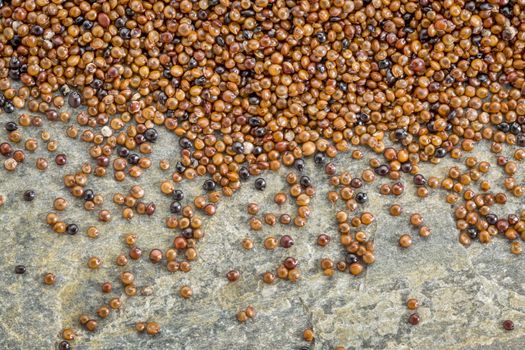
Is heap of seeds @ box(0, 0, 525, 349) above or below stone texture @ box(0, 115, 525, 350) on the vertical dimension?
above

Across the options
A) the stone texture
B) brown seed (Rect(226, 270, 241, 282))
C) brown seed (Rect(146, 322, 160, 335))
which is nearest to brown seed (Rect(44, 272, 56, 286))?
the stone texture

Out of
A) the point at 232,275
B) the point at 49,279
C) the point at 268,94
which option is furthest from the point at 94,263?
the point at 268,94

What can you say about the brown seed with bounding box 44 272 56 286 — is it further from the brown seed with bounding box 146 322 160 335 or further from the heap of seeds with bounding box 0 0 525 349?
the brown seed with bounding box 146 322 160 335

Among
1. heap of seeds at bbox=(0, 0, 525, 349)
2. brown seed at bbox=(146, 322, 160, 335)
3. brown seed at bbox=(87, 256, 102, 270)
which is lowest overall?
brown seed at bbox=(146, 322, 160, 335)

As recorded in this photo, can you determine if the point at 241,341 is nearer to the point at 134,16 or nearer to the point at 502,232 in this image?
the point at 502,232

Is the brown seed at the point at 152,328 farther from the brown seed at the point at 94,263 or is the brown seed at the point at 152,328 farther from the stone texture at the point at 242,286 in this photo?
the brown seed at the point at 94,263

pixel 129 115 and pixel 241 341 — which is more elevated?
pixel 129 115

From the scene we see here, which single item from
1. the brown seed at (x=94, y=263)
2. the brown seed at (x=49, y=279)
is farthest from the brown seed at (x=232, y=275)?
the brown seed at (x=49, y=279)

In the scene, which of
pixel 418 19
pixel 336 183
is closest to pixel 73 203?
pixel 336 183
